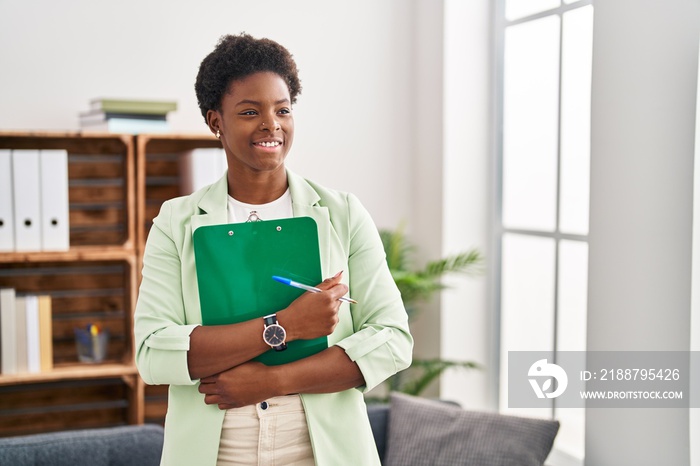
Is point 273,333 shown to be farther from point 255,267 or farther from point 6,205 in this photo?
point 6,205

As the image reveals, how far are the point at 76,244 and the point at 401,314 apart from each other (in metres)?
2.15

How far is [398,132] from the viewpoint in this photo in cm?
357

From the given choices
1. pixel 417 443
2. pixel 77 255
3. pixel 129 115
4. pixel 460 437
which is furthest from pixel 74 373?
pixel 460 437

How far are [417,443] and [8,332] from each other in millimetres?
1455

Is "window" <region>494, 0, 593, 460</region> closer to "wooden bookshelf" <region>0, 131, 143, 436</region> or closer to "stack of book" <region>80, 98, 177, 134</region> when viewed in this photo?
"stack of book" <region>80, 98, 177, 134</region>

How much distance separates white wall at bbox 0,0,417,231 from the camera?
3012mm

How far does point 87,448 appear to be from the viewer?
2393 millimetres

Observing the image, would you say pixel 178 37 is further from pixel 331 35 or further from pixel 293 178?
pixel 293 178

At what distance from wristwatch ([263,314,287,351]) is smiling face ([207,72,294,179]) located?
0.77 ft

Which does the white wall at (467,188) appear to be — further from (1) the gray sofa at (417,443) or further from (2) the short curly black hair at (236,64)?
(2) the short curly black hair at (236,64)

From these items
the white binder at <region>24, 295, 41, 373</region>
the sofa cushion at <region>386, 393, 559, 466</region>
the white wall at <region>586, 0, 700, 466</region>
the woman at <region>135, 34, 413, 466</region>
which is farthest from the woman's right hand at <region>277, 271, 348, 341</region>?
the white binder at <region>24, 295, 41, 373</region>

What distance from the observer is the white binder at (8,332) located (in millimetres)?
2734

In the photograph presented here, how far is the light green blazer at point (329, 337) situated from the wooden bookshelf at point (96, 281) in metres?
1.69

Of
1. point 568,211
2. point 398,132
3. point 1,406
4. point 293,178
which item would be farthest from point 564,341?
point 1,406
